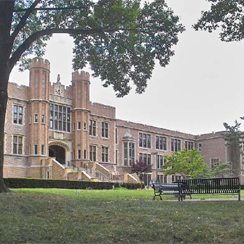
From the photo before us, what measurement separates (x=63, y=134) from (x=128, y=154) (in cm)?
1105

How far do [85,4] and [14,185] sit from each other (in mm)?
13714

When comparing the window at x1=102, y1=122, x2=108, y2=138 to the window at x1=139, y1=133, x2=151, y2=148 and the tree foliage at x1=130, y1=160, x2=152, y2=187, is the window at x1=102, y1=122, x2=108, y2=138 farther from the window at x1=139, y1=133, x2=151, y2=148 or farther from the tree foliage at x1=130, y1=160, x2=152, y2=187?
the window at x1=139, y1=133, x2=151, y2=148

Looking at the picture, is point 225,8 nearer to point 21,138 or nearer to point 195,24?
point 195,24

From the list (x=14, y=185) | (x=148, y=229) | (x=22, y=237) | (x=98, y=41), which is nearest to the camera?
(x=22, y=237)

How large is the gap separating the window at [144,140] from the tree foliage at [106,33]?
31.2 meters

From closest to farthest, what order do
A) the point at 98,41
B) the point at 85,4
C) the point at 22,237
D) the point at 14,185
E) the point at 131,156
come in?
the point at 22,237 → the point at 85,4 → the point at 98,41 → the point at 14,185 → the point at 131,156

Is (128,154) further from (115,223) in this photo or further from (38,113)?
(115,223)

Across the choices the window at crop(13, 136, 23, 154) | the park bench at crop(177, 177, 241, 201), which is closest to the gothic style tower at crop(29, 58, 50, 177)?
the window at crop(13, 136, 23, 154)

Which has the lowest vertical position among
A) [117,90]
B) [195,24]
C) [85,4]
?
[117,90]

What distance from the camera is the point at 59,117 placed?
3719 cm

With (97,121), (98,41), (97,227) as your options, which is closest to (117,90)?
(98,41)

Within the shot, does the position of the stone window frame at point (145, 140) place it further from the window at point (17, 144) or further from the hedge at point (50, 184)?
the hedge at point (50, 184)

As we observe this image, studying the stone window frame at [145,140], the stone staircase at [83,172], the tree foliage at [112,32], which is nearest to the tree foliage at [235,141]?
the stone window frame at [145,140]

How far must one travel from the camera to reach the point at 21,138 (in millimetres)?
34250
